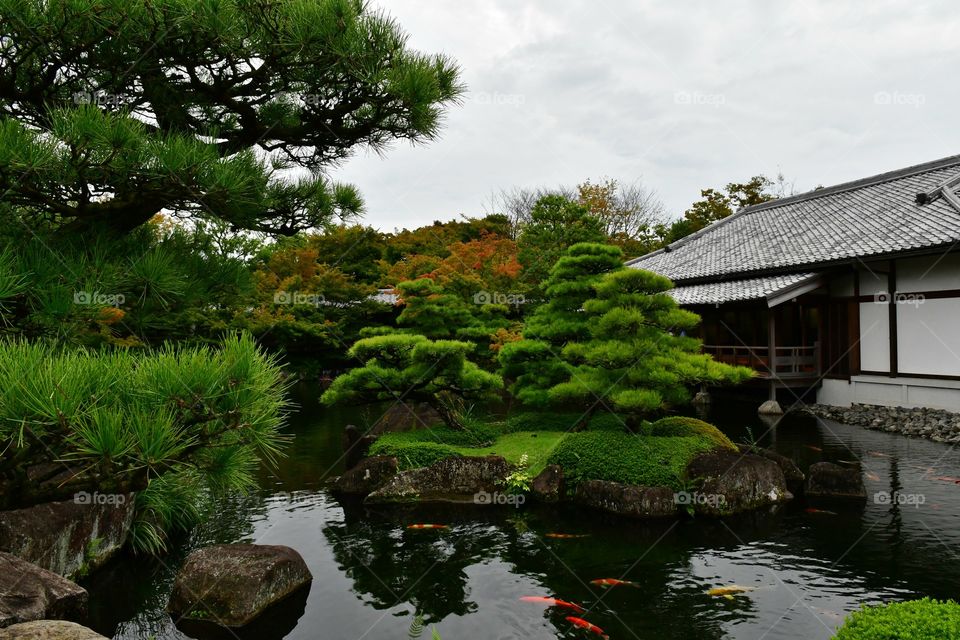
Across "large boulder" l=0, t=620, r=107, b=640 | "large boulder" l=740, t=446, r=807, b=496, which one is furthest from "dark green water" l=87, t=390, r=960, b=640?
"large boulder" l=0, t=620, r=107, b=640

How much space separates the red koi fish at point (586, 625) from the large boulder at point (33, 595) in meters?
4.25

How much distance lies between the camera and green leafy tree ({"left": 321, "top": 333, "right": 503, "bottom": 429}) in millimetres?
9477

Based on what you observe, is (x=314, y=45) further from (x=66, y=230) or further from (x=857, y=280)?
(x=857, y=280)

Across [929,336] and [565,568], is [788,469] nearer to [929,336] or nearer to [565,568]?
[565,568]

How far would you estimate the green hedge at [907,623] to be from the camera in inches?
115

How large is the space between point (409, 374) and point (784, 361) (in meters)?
12.2

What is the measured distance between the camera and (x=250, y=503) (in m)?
8.65

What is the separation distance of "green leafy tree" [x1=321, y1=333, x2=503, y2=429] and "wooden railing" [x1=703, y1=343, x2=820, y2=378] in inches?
372

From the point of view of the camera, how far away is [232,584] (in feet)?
17.6

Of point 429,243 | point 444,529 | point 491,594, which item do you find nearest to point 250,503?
point 444,529

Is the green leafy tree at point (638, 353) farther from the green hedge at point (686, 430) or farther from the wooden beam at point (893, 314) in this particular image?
the wooden beam at point (893, 314)

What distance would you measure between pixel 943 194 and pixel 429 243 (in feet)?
62.5

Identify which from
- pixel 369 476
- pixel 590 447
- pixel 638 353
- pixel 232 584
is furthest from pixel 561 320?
pixel 232 584

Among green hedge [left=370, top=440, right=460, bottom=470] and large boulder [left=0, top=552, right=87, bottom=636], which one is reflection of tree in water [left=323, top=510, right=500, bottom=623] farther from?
large boulder [left=0, top=552, right=87, bottom=636]
